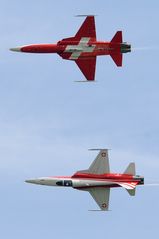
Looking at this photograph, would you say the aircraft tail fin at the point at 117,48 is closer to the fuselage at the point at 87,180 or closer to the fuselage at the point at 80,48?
the fuselage at the point at 80,48

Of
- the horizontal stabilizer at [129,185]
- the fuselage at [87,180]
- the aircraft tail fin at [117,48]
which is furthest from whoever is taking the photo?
the fuselage at [87,180]

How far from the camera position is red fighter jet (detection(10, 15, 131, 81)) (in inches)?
3954

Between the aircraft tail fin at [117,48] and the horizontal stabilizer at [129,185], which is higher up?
the aircraft tail fin at [117,48]

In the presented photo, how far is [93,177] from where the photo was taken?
4104 inches

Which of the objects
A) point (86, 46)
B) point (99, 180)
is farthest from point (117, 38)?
point (99, 180)

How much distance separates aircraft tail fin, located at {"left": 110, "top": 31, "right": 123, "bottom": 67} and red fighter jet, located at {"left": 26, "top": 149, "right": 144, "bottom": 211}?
1154cm

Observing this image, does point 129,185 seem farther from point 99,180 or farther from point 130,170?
point 99,180

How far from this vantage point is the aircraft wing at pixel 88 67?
103625mm

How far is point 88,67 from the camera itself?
104 meters

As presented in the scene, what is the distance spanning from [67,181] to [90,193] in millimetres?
3460

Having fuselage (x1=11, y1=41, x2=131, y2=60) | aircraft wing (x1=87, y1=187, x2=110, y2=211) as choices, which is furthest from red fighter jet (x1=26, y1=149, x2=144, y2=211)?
fuselage (x1=11, y1=41, x2=131, y2=60)

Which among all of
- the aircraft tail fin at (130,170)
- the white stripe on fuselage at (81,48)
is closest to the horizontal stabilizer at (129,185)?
the aircraft tail fin at (130,170)

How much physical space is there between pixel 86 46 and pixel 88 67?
339cm

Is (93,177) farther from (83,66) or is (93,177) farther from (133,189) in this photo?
(83,66)
